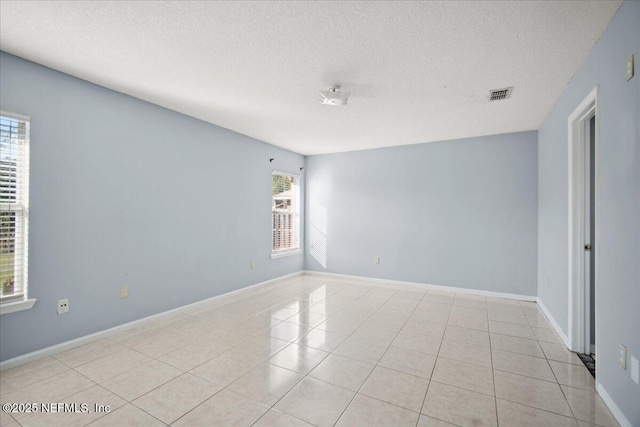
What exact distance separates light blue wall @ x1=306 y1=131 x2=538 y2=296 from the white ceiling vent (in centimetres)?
165

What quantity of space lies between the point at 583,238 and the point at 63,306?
4674 mm

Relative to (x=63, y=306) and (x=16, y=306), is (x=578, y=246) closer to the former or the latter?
(x=63, y=306)

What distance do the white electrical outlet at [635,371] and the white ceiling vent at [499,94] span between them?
2412mm

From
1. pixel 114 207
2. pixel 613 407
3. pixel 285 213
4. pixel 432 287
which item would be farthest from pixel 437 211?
pixel 114 207

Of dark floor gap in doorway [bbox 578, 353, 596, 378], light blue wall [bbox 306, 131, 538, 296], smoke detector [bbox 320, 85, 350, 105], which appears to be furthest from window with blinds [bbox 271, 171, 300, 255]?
dark floor gap in doorway [bbox 578, 353, 596, 378]

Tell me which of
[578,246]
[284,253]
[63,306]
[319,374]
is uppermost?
[578,246]

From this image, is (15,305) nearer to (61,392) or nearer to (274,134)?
(61,392)

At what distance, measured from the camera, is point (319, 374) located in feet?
7.52

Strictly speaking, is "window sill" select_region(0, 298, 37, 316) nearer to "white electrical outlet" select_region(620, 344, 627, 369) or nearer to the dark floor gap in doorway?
"white electrical outlet" select_region(620, 344, 627, 369)

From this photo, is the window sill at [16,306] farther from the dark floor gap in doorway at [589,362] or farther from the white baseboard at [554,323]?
the white baseboard at [554,323]

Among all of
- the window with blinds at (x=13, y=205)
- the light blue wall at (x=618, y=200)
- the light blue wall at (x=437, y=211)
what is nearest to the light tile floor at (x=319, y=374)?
the light blue wall at (x=618, y=200)

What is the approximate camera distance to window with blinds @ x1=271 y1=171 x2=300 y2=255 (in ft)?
18.0

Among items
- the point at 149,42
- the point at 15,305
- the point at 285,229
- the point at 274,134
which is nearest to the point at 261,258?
the point at 285,229

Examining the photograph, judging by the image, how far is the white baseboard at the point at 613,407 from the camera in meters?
1.67
